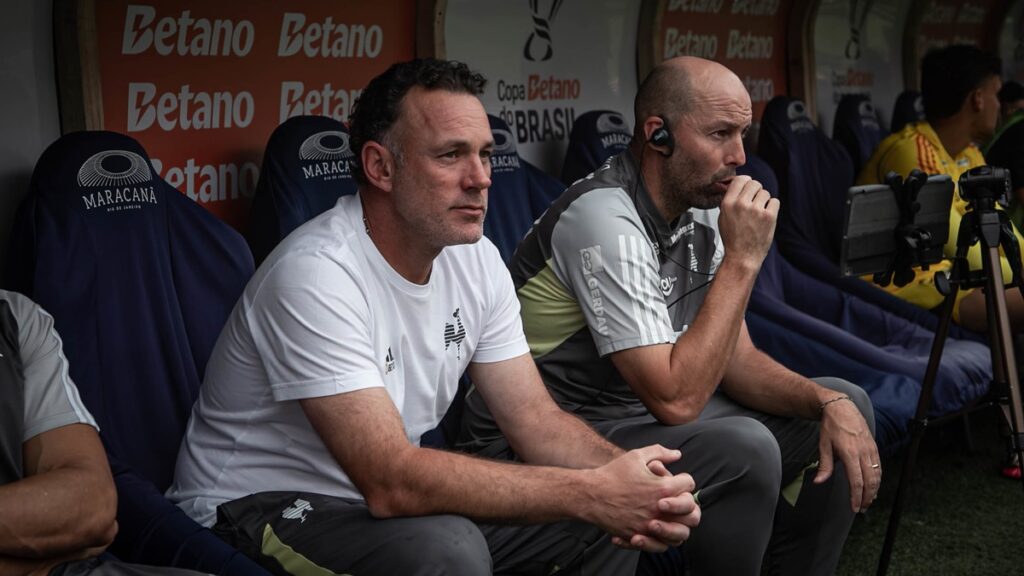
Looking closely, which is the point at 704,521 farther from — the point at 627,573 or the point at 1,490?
the point at 1,490

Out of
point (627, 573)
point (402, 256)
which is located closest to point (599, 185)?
point (402, 256)

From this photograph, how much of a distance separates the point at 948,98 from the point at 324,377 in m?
3.36

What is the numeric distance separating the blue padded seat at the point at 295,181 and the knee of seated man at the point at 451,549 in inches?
45.7

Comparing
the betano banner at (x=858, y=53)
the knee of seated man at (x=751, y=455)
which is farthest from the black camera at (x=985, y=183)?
the betano banner at (x=858, y=53)

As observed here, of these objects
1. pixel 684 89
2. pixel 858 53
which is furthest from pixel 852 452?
pixel 858 53

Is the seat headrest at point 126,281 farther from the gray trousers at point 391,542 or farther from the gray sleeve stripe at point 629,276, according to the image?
the gray sleeve stripe at point 629,276

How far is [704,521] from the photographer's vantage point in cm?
230

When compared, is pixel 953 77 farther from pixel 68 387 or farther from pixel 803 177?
pixel 68 387

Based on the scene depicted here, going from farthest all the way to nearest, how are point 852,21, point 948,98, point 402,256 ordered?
point 852,21 < point 948,98 < point 402,256

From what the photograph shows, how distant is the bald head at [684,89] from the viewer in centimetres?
259

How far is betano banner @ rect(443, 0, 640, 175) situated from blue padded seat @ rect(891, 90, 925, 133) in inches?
72.6

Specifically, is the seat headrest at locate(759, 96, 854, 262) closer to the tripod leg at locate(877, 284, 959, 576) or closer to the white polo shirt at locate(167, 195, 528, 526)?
the tripod leg at locate(877, 284, 959, 576)

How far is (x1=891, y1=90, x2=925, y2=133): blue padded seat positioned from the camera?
233 inches

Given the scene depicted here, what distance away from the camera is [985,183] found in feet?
8.99
